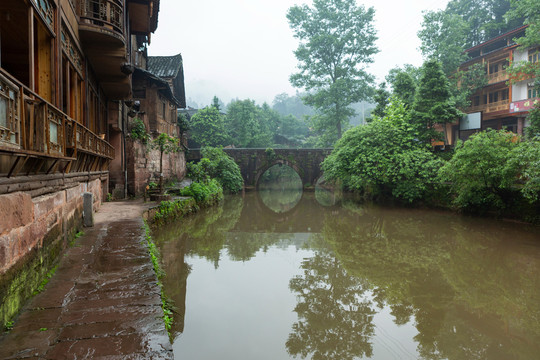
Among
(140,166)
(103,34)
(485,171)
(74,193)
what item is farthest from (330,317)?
(140,166)

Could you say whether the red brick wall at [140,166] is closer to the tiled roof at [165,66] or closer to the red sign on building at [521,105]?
the tiled roof at [165,66]

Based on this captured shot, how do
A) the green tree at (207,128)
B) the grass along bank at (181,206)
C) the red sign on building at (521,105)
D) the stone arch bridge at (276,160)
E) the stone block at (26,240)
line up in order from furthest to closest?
the green tree at (207,128), the stone arch bridge at (276,160), the red sign on building at (521,105), the grass along bank at (181,206), the stone block at (26,240)

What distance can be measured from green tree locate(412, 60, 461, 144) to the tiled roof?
47.6ft

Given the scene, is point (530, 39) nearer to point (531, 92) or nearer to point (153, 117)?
point (531, 92)

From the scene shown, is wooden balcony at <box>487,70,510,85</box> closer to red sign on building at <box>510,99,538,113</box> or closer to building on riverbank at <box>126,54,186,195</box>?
red sign on building at <box>510,99,538,113</box>

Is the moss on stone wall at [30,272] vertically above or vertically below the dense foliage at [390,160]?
below

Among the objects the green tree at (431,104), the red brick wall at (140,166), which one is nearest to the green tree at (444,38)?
the green tree at (431,104)

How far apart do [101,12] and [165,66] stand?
15.9m

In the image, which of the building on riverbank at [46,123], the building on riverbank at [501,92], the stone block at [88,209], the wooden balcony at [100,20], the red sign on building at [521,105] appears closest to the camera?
the building on riverbank at [46,123]

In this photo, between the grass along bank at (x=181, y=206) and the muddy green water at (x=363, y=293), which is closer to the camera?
the muddy green water at (x=363, y=293)

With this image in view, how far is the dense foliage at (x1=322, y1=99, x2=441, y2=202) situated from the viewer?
16125 mm

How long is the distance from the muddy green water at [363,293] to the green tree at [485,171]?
1.31 metres

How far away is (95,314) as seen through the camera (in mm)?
3666

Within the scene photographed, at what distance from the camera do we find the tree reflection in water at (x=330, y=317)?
473cm
